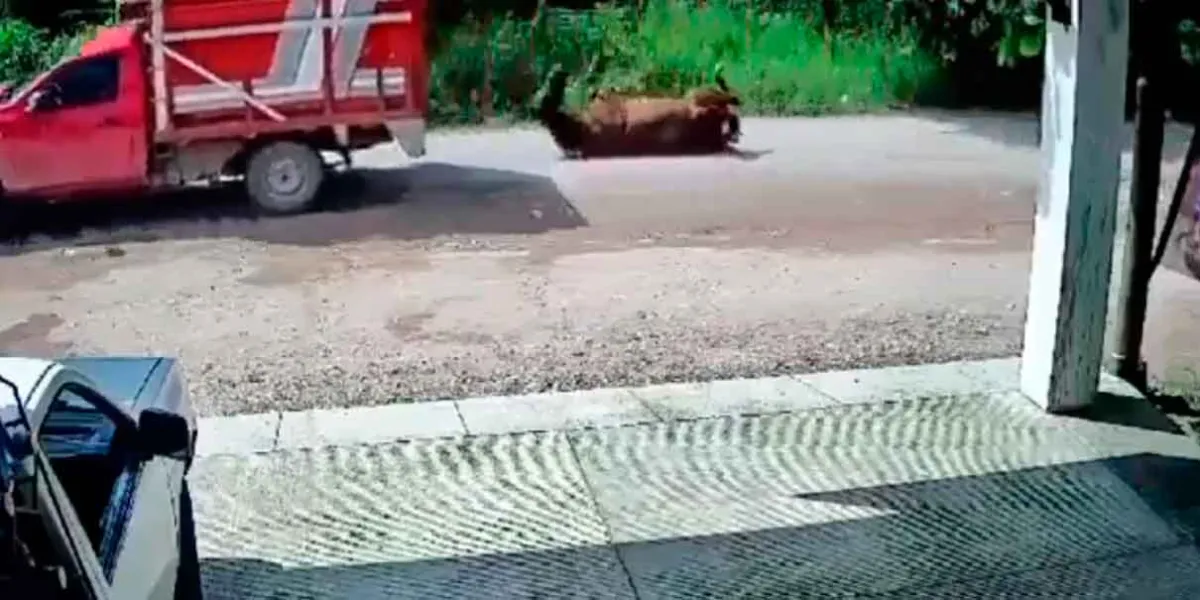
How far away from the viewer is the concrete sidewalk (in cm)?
558

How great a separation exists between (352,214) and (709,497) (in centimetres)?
335

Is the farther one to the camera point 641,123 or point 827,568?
point 641,123

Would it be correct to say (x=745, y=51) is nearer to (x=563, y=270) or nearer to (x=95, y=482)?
(x=563, y=270)

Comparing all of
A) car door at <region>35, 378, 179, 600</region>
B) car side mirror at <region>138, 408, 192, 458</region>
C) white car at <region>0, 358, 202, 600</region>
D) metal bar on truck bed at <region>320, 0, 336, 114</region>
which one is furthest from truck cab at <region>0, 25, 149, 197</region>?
car side mirror at <region>138, 408, 192, 458</region>

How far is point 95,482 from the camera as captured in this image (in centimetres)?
401

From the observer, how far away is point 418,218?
8914mm

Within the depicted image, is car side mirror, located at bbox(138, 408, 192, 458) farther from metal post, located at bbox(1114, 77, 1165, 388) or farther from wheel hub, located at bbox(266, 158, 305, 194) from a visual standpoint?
metal post, located at bbox(1114, 77, 1165, 388)

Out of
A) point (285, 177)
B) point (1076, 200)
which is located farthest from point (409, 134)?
point (1076, 200)

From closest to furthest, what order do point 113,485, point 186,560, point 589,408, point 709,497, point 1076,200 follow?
point 113,485, point 186,560, point 709,497, point 1076,200, point 589,408

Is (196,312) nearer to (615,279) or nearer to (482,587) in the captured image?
(615,279)

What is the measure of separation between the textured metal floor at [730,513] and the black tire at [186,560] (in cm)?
36

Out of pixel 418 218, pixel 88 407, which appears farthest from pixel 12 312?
pixel 88 407

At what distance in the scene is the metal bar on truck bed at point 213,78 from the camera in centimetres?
827

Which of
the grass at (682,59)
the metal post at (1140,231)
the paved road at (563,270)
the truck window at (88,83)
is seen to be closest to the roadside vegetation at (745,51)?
the grass at (682,59)
